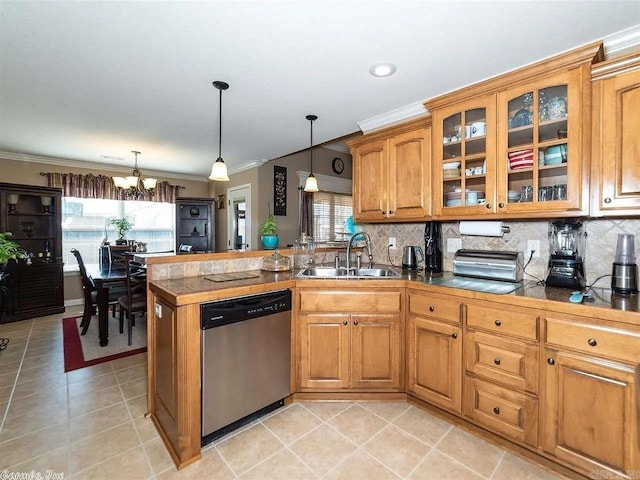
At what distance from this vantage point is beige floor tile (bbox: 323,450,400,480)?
1.55m

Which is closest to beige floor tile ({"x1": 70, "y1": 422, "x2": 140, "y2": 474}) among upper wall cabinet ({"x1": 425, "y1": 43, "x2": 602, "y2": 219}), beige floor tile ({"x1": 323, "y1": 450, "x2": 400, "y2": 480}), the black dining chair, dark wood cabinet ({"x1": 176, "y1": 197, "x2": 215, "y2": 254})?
beige floor tile ({"x1": 323, "y1": 450, "x2": 400, "y2": 480})

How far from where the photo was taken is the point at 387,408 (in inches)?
85.2

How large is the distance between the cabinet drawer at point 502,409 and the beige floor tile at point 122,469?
73.6 inches

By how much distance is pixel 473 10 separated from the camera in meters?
1.49

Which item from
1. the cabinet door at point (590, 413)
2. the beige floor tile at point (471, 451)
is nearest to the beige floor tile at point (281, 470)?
the beige floor tile at point (471, 451)

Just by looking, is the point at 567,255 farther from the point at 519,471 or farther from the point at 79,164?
the point at 79,164

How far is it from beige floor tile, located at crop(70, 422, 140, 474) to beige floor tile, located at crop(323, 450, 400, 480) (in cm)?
121

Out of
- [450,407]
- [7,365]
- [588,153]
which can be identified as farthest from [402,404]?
[7,365]

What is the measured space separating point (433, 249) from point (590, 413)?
142cm

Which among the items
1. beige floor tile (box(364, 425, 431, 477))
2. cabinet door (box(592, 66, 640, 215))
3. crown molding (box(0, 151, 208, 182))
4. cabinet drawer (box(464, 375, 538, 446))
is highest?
crown molding (box(0, 151, 208, 182))

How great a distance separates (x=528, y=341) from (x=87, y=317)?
4.48 m

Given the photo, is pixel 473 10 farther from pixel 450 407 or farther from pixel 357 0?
pixel 450 407

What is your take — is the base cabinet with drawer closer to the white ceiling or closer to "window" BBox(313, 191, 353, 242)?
the white ceiling

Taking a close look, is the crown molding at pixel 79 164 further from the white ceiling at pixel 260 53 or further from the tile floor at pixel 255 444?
the tile floor at pixel 255 444
